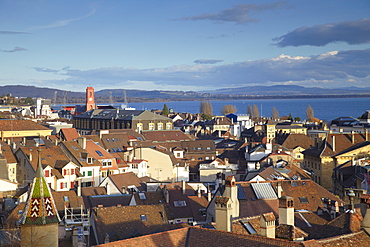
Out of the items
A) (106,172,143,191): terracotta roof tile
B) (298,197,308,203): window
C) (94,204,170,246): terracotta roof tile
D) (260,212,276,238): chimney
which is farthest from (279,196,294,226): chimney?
(106,172,143,191): terracotta roof tile

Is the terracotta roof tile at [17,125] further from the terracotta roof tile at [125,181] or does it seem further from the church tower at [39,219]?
the church tower at [39,219]

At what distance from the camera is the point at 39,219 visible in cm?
1508

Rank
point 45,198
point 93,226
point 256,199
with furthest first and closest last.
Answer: point 256,199, point 93,226, point 45,198

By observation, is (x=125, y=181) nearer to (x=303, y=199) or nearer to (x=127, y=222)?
(x=303, y=199)

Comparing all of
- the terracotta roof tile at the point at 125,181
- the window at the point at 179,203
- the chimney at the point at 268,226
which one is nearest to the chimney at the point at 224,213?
the chimney at the point at 268,226

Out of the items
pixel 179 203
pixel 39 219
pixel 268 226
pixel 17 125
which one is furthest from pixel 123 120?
pixel 39 219

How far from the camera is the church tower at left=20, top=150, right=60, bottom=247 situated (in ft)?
49.1

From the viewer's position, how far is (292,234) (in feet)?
51.6

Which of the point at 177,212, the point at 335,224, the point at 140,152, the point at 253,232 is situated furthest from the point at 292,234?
the point at 140,152

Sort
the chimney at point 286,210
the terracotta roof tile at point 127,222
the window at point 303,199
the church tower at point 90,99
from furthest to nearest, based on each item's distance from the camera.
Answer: the church tower at point 90,99 → the window at point 303,199 → the terracotta roof tile at point 127,222 → the chimney at point 286,210

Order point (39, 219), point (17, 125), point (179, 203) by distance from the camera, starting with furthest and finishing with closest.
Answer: point (17, 125)
point (179, 203)
point (39, 219)

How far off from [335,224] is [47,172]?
2838cm

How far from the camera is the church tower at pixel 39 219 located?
15.0 metres

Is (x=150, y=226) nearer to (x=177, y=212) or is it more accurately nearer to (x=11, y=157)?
(x=177, y=212)
